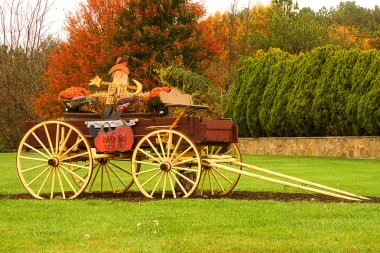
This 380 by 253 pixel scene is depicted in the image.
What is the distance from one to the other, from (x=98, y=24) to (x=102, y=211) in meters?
27.0

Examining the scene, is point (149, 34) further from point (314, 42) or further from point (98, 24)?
point (314, 42)

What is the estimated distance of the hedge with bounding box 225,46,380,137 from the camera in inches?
965

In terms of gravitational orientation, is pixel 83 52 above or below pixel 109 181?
above

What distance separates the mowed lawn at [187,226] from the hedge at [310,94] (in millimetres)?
15612

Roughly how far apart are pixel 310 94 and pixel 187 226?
20042 mm

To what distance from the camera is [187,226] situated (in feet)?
23.6

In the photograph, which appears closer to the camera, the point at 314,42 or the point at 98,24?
the point at 98,24

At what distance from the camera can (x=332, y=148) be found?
83.4 ft

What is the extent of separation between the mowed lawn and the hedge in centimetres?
1561

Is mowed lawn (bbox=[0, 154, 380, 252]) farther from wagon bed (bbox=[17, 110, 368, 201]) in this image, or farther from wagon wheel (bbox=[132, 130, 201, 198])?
wagon bed (bbox=[17, 110, 368, 201])

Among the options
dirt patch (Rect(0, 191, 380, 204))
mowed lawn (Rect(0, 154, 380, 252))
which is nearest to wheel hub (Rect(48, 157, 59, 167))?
dirt patch (Rect(0, 191, 380, 204))

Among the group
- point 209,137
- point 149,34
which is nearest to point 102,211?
point 209,137

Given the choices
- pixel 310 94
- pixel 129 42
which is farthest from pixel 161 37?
pixel 310 94

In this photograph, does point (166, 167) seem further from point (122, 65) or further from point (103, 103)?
point (122, 65)
